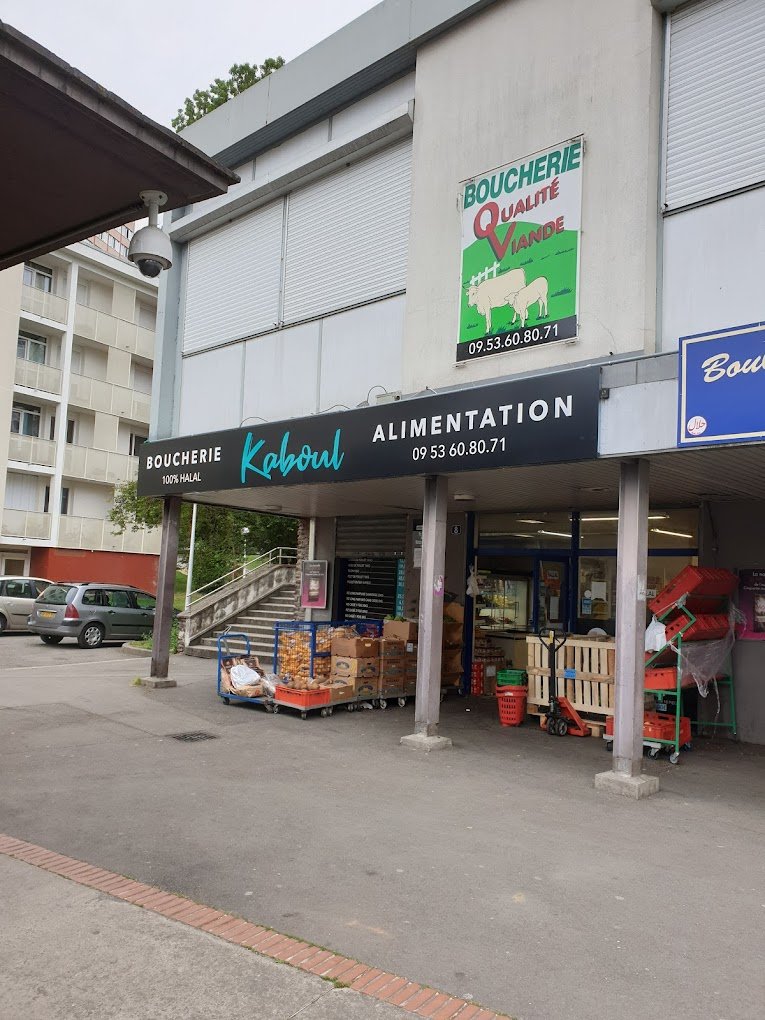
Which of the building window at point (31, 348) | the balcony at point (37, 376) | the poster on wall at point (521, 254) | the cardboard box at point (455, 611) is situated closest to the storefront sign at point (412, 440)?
the poster on wall at point (521, 254)

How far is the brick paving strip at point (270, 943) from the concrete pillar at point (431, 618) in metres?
4.67

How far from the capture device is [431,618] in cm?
930

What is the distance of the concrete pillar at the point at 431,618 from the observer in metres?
9.24

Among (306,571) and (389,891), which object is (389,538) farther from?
(389,891)

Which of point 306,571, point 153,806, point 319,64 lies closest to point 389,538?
point 306,571

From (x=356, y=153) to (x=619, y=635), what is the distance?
→ 744cm

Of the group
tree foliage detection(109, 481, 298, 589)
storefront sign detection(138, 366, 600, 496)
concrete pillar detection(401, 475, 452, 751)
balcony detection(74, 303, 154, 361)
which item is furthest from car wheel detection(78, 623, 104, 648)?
balcony detection(74, 303, 154, 361)

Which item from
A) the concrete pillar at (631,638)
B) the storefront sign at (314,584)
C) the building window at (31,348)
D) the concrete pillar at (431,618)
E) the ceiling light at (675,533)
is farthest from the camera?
the building window at (31,348)

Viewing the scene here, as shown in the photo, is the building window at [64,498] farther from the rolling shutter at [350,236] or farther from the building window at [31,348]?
the rolling shutter at [350,236]

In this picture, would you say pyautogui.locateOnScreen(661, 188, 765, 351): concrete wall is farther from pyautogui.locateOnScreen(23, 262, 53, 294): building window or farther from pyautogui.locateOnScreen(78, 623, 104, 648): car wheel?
pyautogui.locateOnScreen(23, 262, 53, 294): building window

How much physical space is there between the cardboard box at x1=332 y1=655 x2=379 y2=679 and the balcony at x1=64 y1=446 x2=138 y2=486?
73.9 ft

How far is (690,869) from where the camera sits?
556 centimetres

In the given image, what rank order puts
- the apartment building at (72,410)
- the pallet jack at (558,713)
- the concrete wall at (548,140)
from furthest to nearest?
the apartment building at (72,410) < the pallet jack at (558,713) < the concrete wall at (548,140)

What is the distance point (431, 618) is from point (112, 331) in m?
28.5
